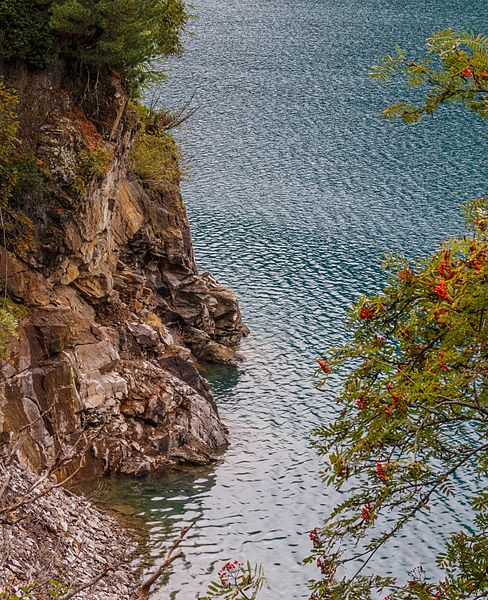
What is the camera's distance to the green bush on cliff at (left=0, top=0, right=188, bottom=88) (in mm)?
28672

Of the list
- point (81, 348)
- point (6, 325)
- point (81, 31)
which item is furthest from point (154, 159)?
point (6, 325)

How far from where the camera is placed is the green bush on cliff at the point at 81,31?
94.1 ft

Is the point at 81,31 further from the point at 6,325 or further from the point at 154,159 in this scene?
the point at 154,159

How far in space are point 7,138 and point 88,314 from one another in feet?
27.2

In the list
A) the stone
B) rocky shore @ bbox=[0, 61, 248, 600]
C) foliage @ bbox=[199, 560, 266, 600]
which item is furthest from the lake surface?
foliage @ bbox=[199, 560, 266, 600]

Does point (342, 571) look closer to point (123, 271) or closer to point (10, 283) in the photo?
point (10, 283)

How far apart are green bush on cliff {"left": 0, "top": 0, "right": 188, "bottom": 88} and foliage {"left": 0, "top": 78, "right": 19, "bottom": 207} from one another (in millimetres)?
1796

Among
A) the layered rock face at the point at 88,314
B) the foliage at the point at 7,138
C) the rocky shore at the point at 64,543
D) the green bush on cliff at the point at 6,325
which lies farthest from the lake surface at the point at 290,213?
the foliage at the point at 7,138

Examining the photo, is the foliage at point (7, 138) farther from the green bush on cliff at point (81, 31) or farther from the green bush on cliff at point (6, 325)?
the green bush on cliff at point (6, 325)

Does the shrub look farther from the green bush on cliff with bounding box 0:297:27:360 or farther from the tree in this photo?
the tree

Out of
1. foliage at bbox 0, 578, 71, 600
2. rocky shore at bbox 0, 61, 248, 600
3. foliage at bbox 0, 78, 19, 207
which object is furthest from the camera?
foliage at bbox 0, 78, 19, 207

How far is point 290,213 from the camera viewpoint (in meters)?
63.8

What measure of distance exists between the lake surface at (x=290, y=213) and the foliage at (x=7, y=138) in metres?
11.3

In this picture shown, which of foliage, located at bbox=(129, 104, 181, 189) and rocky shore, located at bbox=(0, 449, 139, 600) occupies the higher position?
foliage, located at bbox=(129, 104, 181, 189)
